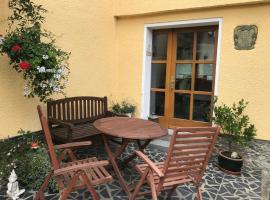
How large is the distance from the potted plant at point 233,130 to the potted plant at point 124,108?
1841 mm

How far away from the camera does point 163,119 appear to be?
5410mm

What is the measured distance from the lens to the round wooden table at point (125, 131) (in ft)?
9.89

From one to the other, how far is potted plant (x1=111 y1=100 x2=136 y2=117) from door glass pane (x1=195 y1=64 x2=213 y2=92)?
144 centimetres

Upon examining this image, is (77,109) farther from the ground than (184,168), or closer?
farther from the ground

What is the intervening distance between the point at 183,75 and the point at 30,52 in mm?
3054

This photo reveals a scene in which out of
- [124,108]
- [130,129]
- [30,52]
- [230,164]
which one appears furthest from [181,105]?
[30,52]

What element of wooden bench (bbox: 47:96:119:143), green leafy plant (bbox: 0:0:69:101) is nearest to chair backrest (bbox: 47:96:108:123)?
wooden bench (bbox: 47:96:119:143)

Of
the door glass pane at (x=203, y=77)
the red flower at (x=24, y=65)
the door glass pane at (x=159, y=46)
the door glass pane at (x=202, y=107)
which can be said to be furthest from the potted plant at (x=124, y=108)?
the red flower at (x=24, y=65)

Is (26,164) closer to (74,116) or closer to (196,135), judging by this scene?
(74,116)

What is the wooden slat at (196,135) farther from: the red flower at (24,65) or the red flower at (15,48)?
the red flower at (15,48)

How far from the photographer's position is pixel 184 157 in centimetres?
246

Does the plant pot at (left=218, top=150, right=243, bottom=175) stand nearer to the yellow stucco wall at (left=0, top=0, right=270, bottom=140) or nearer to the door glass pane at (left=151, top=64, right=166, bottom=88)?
the yellow stucco wall at (left=0, top=0, right=270, bottom=140)

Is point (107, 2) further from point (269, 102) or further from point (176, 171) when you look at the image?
point (176, 171)

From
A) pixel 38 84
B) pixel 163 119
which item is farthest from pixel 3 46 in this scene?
pixel 163 119
